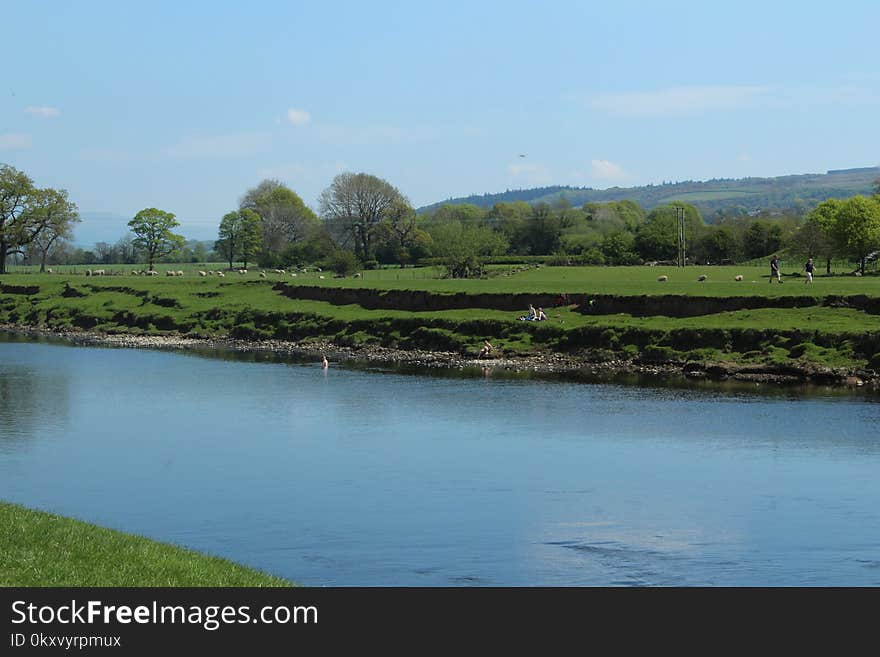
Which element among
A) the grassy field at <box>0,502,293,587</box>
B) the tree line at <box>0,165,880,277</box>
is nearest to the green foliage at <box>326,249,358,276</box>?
the tree line at <box>0,165,880,277</box>

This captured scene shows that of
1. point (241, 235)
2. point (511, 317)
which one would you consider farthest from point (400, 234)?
point (511, 317)

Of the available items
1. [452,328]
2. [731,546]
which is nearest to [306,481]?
[731,546]

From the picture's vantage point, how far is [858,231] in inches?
3848

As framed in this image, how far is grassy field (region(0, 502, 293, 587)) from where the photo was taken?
17884mm

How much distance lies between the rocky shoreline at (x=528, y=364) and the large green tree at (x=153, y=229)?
8121 cm

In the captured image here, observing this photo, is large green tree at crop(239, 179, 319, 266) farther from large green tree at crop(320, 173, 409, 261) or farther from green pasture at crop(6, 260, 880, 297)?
green pasture at crop(6, 260, 880, 297)

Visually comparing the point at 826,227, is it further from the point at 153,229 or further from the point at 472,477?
the point at 153,229

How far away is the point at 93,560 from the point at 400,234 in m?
143

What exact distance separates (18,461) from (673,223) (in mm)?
120030

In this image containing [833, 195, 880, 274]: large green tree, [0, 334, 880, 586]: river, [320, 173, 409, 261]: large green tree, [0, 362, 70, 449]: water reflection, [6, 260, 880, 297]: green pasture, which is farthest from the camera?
[320, 173, 409, 261]: large green tree

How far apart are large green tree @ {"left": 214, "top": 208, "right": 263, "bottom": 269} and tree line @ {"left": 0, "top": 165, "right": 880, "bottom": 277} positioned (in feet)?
0.62

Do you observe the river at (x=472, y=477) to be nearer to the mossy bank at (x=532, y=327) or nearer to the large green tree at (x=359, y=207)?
the mossy bank at (x=532, y=327)

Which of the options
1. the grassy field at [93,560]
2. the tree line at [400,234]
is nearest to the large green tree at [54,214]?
the tree line at [400,234]

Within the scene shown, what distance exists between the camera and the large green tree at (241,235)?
171875 millimetres
